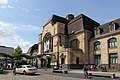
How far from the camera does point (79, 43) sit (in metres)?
55.2

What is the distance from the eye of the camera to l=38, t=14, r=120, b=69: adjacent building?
4653 centimetres

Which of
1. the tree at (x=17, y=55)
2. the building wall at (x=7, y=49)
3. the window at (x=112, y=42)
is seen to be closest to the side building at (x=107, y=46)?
the window at (x=112, y=42)

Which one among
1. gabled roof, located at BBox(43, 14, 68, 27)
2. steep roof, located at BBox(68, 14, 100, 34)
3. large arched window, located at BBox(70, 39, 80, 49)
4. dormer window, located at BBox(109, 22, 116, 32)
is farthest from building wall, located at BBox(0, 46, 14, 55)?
dormer window, located at BBox(109, 22, 116, 32)

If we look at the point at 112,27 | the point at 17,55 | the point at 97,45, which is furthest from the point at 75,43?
the point at 17,55

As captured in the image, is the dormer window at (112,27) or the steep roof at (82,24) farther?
the steep roof at (82,24)

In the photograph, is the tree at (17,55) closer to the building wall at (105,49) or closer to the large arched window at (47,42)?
Result: the large arched window at (47,42)

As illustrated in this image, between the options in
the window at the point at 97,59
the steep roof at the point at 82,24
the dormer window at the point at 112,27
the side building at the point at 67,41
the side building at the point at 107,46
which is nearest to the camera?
the side building at the point at 107,46

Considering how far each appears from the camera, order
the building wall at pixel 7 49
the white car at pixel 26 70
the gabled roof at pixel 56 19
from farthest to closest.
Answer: the building wall at pixel 7 49 → the gabled roof at pixel 56 19 → the white car at pixel 26 70

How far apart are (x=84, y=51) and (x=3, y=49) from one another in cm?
4483

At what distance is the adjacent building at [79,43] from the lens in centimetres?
4653

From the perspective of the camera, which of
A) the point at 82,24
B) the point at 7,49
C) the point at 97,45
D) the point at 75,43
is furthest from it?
the point at 7,49

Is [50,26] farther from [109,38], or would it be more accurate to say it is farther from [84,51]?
[109,38]

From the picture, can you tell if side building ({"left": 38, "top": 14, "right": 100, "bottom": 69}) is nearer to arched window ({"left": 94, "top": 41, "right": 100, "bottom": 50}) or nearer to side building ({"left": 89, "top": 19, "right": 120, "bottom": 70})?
side building ({"left": 89, "top": 19, "right": 120, "bottom": 70})

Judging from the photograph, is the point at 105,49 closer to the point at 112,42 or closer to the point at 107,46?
the point at 107,46
